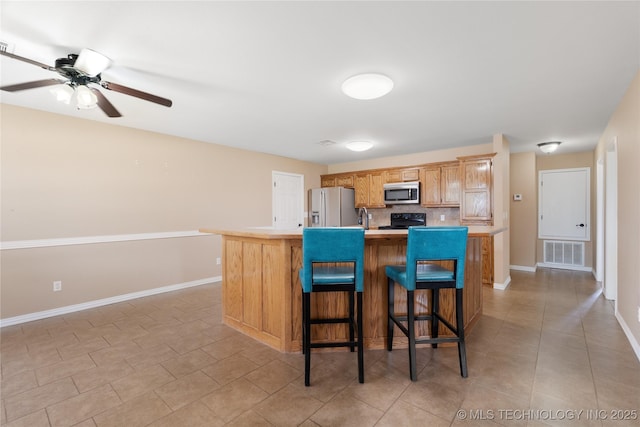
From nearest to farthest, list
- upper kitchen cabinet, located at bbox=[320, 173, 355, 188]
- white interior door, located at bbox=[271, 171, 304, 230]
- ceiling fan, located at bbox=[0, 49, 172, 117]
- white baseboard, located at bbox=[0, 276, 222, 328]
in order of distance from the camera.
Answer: ceiling fan, located at bbox=[0, 49, 172, 117] → white baseboard, located at bbox=[0, 276, 222, 328] → white interior door, located at bbox=[271, 171, 304, 230] → upper kitchen cabinet, located at bbox=[320, 173, 355, 188]

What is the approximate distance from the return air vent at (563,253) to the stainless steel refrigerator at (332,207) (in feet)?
13.4

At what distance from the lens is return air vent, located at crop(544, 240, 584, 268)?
5.61m

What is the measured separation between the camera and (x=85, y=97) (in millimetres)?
2186

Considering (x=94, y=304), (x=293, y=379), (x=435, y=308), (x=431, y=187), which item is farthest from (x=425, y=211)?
(x=94, y=304)

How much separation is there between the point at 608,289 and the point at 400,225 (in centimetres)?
307

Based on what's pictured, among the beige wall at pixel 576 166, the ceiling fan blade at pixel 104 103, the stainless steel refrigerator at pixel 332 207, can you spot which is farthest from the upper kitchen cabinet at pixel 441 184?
the ceiling fan blade at pixel 104 103

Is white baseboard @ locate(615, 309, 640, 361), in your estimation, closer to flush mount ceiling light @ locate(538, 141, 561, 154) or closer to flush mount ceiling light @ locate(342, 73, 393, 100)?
flush mount ceiling light @ locate(538, 141, 561, 154)

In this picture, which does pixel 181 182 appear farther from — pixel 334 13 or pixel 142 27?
pixel 334 13

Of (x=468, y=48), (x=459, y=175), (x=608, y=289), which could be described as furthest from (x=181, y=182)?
(x=608, y=289)

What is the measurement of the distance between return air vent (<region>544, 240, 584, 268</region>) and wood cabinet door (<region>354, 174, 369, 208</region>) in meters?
3.88

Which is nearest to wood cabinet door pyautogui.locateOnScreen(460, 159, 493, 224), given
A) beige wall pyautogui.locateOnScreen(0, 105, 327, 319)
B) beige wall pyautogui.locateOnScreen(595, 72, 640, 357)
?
beige wall pyautogui.locateOnScreen(595, 72, 640, 357)

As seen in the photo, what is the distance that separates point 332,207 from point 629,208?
434 centimetres

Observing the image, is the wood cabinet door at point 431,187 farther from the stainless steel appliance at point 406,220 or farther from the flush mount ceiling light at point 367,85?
the flush mount ceiling light at point 367,85

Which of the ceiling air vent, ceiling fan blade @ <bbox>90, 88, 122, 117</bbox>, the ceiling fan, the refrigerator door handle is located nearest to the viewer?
the ceiling fan
